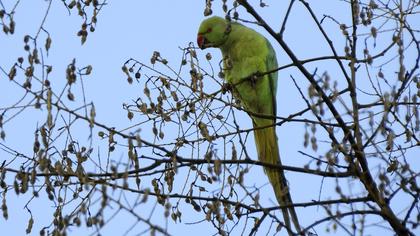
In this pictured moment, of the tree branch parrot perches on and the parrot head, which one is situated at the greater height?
the parrot head

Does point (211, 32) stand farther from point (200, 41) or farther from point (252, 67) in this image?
point (252, 67)

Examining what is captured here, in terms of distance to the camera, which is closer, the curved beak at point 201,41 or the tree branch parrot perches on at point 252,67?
the tree branch parrot perches on at point 252,67

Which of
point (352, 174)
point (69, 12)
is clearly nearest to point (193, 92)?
point (69, 12)

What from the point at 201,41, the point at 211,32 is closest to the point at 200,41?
the point at 201,41

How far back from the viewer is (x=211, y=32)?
20.1 ft

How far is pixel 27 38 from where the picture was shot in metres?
3.42

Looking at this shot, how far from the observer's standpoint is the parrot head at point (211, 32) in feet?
20.0

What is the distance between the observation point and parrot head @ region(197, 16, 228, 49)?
20.0ft

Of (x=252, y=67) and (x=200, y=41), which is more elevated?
(x=200, y=41)

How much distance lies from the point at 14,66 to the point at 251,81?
7.98 feet

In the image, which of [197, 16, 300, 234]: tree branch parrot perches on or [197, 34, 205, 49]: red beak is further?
[197, 34, 205, 49]: red beak

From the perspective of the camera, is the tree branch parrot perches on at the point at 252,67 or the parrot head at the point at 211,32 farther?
the parrot head at the point at 211,32

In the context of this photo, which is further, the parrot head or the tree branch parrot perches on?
the parrot head

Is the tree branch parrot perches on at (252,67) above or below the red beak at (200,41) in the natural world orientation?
below
